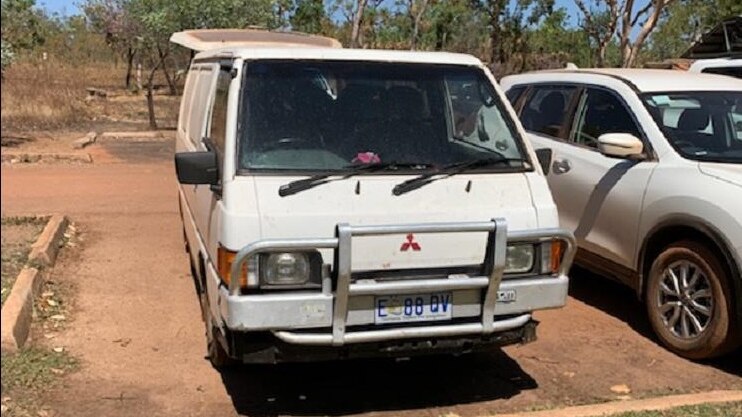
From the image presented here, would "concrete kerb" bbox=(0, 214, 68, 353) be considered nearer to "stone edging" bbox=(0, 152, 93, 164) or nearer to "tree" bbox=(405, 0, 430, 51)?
"stone edging" bbox=(0, 152, 93, 164)

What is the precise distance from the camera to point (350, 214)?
4.15 meters

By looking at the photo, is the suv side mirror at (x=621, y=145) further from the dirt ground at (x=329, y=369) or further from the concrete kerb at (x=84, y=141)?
the concrete kerb at (x=84, y=141)

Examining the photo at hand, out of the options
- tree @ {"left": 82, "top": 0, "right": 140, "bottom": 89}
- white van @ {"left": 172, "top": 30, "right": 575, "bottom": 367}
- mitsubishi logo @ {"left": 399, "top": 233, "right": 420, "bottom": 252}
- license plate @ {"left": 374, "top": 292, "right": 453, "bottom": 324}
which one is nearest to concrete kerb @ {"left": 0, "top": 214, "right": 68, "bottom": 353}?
white van @ {"left": 172, "top": 30, "right": 575, "bottom": 367}

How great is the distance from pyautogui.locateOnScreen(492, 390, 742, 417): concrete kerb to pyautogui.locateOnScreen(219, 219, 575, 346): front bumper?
49 cm

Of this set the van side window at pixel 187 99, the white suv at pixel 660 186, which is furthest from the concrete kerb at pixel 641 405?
the van side window at pixel 187 99

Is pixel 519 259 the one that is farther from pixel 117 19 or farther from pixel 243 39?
pixel 117 19

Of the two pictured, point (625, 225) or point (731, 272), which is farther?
point (625, 225)

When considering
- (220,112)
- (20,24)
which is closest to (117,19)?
(20,24)

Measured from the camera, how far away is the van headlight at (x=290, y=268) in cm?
398

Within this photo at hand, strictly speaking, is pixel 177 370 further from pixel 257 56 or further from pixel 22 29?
pixel 22 29

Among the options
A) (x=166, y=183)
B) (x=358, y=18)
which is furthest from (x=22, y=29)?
(x=358, y=18)

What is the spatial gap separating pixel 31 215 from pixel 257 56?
17.6 feet

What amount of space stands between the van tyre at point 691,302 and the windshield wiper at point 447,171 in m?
1.44

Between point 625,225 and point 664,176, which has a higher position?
point 664,176
